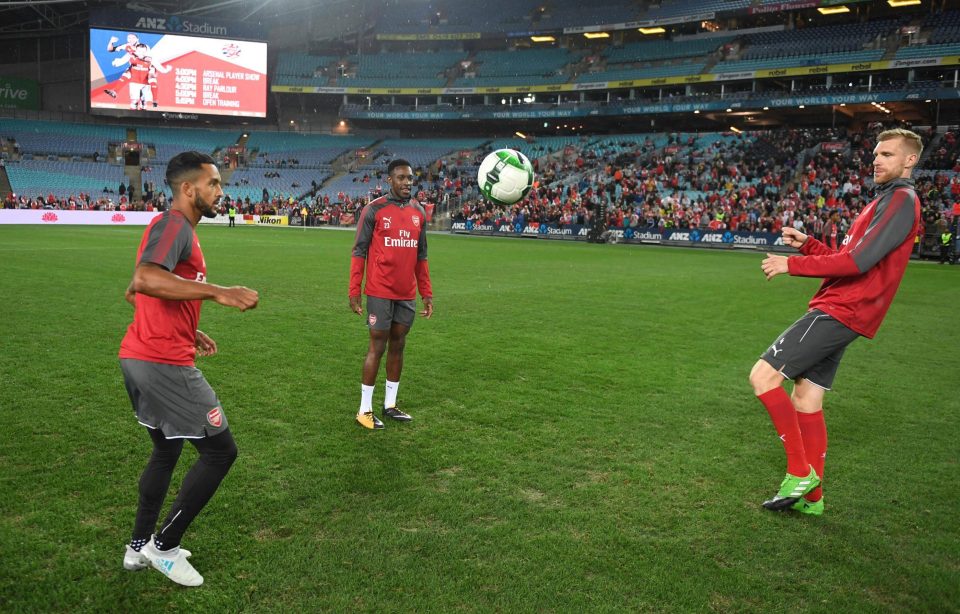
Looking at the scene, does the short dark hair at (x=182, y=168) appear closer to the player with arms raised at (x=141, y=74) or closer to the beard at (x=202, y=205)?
the beard at (x=202, y=205)

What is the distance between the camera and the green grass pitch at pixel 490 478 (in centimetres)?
344

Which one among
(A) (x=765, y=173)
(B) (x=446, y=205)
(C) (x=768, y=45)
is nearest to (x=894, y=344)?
(A) (x=765, y=173)

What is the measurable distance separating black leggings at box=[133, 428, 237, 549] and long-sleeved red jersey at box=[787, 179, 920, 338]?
3403 millimetres

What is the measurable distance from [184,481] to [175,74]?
57.7 meters

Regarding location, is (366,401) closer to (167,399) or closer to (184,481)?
(184,481)

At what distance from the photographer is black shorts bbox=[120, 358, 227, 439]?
327cm

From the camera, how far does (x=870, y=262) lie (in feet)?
13.3

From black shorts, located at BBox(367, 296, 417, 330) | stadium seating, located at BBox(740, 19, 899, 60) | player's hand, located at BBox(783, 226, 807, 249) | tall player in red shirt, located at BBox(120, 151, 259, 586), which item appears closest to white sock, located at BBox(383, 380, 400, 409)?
black shorts, located at BBox(367, 296, 417, 330)

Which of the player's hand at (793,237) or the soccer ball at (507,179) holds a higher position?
the soccer ball at (507,179)

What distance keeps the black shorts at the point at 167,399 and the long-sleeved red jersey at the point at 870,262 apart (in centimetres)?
342

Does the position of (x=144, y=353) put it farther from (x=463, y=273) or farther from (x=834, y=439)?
(x=463, y=273)

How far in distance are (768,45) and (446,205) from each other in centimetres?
2652

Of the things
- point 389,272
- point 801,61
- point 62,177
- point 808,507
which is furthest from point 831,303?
point 62,177

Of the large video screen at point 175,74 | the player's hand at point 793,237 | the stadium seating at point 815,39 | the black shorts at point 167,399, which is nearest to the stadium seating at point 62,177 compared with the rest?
the large video screen at point 175,74
